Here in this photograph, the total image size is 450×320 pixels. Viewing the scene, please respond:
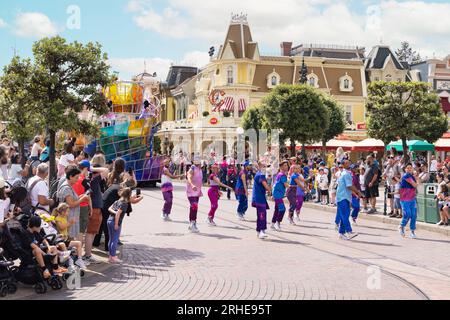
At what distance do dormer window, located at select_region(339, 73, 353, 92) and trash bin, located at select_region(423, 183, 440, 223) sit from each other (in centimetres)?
4415

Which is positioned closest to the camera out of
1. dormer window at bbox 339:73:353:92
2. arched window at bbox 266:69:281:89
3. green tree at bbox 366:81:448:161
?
green tree at bbox 366:81:448:161

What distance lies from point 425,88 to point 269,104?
1041 centimetres

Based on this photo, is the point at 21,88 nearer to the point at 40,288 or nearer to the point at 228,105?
the point at 40,288

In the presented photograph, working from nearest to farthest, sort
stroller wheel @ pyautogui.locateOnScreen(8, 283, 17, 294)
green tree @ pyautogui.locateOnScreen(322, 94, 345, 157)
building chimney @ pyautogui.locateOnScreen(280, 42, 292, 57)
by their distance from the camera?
1. stroller wheel @ pyautogui.locateOnScreen(8, 283, 17, 294)
2. green tree @ pyautogui.locateOnScreen(322, 94, 345, 157)
3. building chimney @ pyautogui.locateOnScreen(280, 42, 292, 57)

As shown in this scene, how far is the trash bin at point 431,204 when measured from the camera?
50.4 feet

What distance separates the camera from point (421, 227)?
15148mm

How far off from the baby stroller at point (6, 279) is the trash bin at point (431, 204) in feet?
37.7

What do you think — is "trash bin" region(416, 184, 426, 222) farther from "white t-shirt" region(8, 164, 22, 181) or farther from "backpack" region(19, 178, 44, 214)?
"backpack" region(19, 178, 44, 214)

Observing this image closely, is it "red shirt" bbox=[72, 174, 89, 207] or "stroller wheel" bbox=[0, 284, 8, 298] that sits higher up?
"red shirt" bbox=[72, 174, 89, 207]

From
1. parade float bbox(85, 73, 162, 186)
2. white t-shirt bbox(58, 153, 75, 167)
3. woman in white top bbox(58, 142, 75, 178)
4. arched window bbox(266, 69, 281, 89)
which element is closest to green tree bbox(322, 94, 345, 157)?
arched window bbox(266, 69, 281, 89)

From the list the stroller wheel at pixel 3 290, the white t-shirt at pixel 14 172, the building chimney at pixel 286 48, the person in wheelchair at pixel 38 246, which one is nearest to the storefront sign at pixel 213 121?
the building chimney at pixel 286 48

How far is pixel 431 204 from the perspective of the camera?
15.5 metres

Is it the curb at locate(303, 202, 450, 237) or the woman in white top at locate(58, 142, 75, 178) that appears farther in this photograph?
the curb at locate(303, 202, 450, 237)

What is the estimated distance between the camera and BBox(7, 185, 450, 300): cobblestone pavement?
7.50 m
